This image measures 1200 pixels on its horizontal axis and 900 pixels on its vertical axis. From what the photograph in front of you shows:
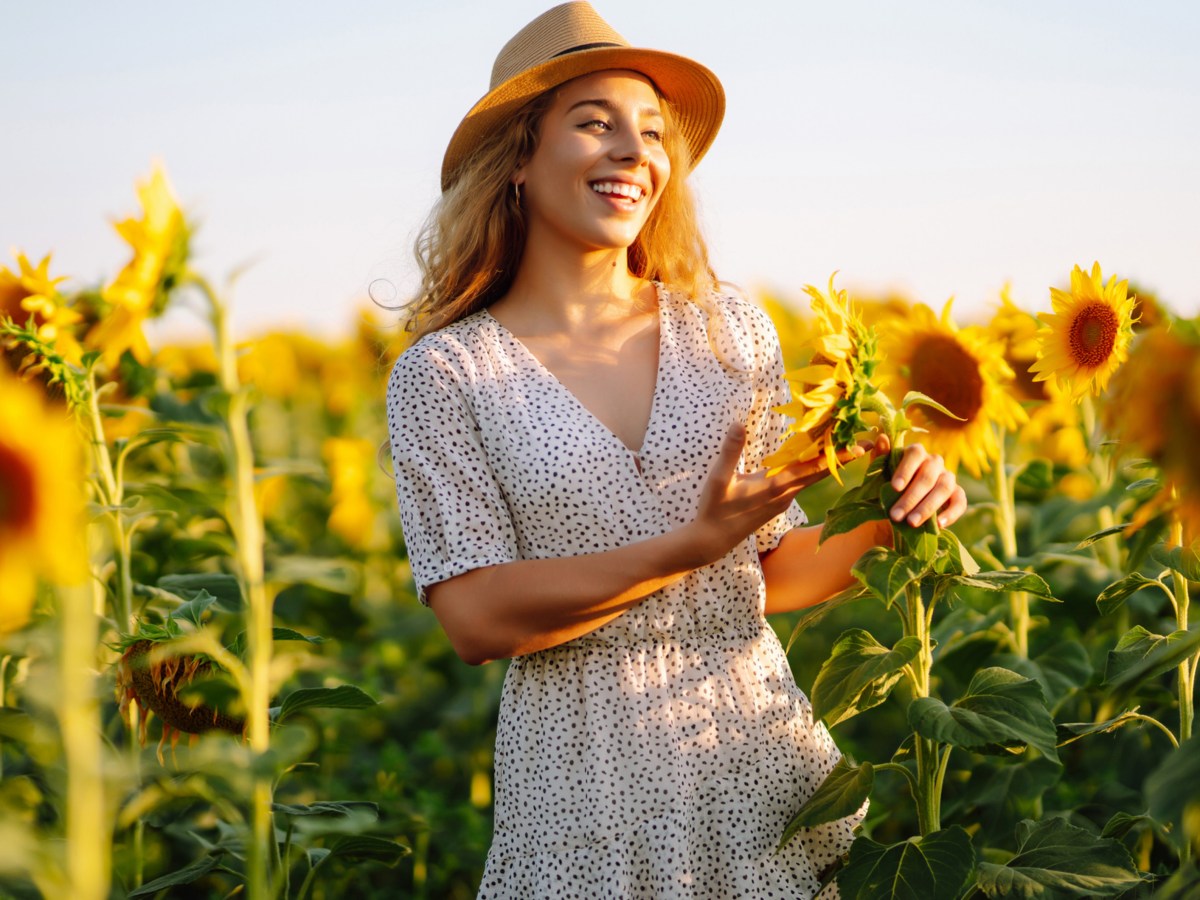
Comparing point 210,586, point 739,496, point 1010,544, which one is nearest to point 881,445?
point 739,496

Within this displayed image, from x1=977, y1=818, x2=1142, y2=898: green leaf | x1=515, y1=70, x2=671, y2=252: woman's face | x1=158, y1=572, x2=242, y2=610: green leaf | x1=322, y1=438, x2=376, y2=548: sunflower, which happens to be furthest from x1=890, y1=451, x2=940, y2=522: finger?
x1=322, y1=438, x2=376, y2=548: sunflower

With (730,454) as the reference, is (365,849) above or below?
below

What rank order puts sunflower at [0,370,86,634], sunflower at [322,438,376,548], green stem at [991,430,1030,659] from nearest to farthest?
sunflower at [0,370,86,634] → green stem at [991,430,1030,659] → sunflower at [322,438,376,548]

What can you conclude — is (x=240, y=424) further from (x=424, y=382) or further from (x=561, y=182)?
(x=561, y=182)

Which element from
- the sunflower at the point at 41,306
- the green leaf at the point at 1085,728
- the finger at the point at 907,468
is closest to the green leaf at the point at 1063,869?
the green leaf at the point at 1085,728

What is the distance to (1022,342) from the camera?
254cm

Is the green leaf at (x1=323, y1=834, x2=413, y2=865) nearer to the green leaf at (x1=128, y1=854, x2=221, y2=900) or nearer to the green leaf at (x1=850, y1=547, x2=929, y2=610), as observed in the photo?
the green leaf at (x1=128, y1=854, x2=221, y2=900)

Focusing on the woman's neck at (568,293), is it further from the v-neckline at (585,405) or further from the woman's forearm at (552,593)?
the woman's forearm at (552,593)

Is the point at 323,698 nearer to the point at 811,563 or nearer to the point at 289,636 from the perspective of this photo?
the point at 289,636

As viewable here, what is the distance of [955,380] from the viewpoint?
7.84 ft

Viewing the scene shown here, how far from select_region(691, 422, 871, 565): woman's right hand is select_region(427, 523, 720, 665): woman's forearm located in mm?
20

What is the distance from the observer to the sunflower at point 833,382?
151 centimetres

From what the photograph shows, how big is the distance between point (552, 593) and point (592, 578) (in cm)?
6

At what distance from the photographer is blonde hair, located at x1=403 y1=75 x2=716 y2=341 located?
2.11 metres
